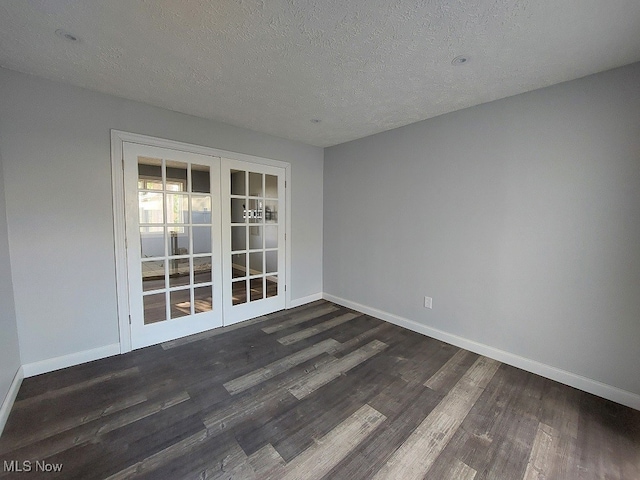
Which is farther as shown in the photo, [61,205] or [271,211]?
[271,211]

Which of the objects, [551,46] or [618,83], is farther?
[618,83]

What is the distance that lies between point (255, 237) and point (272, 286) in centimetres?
75

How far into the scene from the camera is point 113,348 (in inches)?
99.8

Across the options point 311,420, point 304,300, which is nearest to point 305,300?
point 304,300

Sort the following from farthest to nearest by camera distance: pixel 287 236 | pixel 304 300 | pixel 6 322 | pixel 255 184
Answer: pixel 304 300 < pixel 287 236 < pixel 255 184 < pixel 6 322

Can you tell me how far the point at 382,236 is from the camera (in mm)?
3449

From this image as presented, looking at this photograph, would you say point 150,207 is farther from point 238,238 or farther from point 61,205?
point 238,238

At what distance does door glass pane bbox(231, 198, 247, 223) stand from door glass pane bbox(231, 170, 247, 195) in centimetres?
10

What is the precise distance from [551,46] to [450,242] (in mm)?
1708

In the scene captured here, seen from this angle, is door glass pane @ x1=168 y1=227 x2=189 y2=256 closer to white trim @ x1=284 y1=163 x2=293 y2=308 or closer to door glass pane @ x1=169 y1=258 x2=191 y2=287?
door glass pane @ x1=169 y1=258 x2=191 y2=287

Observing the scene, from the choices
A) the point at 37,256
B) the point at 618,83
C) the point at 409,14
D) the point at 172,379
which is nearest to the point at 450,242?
the point at 618,83

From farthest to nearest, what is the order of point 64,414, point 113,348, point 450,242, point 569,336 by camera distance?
point 450,242, point 113,348, point 569,336, point 64,414

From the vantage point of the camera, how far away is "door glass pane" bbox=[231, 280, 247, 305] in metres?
3.41

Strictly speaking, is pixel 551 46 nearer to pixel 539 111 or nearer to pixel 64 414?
pixel 539 111
